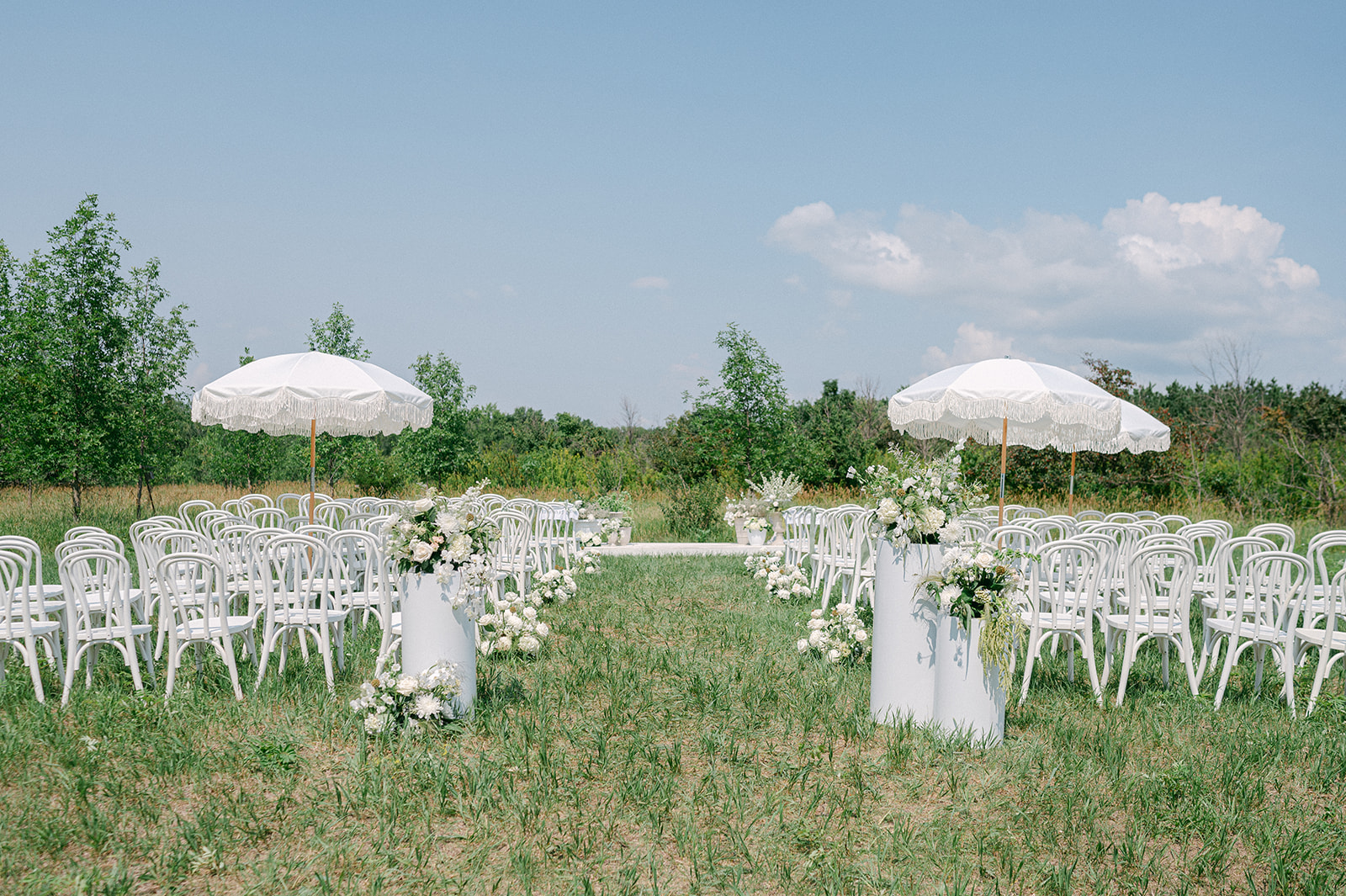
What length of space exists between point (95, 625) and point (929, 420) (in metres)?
7.58

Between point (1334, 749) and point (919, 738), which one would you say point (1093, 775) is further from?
point (1334, 749)

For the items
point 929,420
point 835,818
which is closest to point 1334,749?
point 835,818

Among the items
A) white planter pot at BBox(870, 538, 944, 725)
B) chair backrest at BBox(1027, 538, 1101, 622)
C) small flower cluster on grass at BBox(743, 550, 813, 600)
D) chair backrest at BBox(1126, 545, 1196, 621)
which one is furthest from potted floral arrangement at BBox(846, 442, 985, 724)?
small flower cluster on grass at BBox(743, 550, 813, 600)

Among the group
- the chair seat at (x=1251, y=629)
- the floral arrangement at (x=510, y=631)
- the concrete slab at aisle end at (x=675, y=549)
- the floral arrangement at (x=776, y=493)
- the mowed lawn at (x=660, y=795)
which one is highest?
the floral arrangement at (x=776, y=493)

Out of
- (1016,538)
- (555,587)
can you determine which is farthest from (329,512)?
(1016,538)

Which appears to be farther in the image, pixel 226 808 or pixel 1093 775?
pixel 1093 775

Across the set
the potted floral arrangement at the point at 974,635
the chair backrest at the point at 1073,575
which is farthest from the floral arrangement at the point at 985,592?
the chair backrest at the point at 1073,575

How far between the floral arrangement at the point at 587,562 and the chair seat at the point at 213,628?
189 inches

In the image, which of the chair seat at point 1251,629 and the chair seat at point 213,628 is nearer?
the chair seat at point 213,628

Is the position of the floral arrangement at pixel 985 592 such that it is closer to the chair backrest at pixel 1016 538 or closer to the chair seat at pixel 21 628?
the chair backrest at pixel 1016 538

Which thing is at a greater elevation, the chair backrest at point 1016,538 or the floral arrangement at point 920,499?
the floral arrangement at point 920,499

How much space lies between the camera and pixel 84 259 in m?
14.2

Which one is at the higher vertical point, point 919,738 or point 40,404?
point 40,404

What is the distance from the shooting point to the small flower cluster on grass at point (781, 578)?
847 cm
